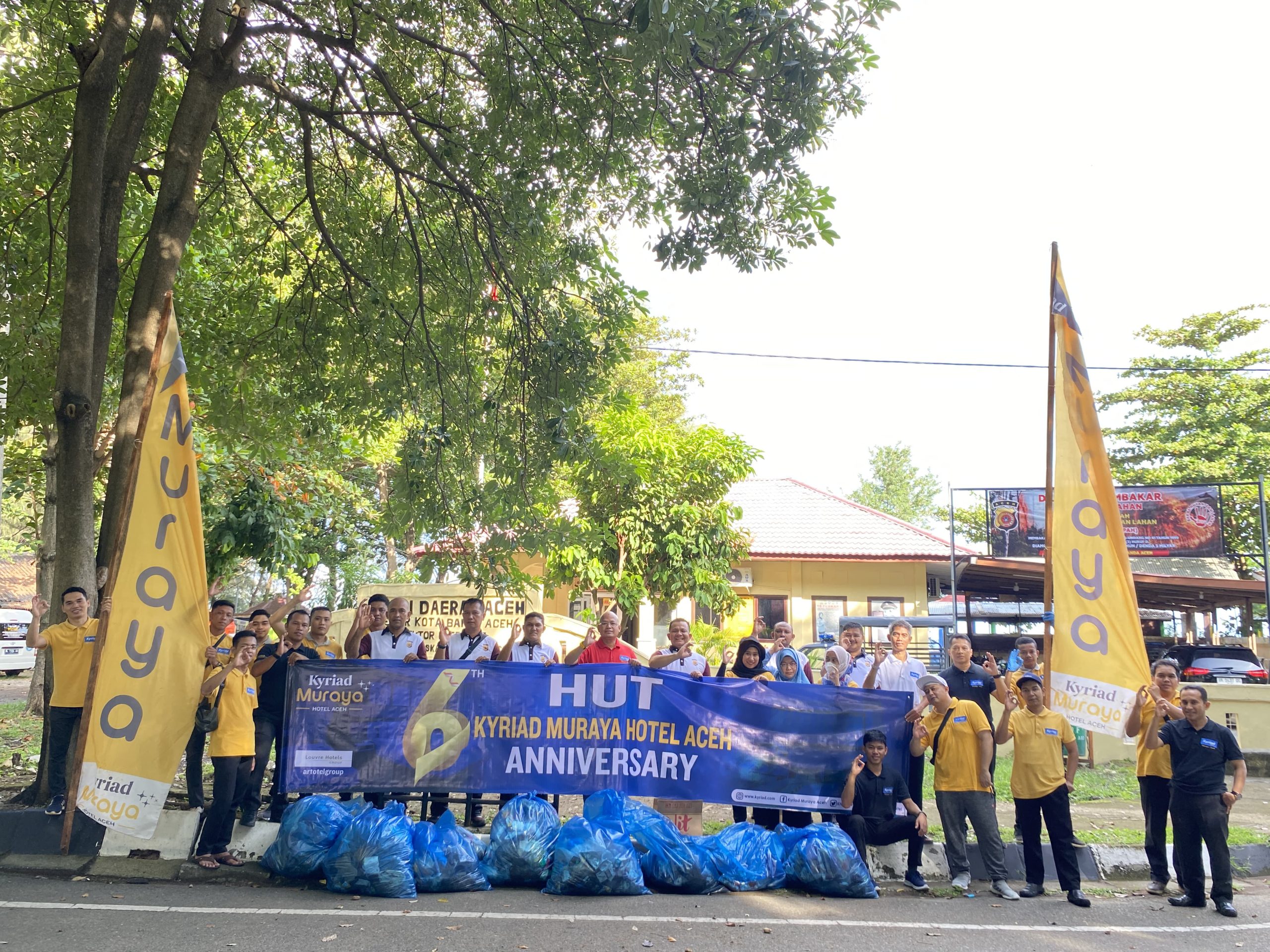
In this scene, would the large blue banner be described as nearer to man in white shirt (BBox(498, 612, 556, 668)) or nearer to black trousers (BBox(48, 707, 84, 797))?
man in white shirt (BBox(498, 612, 556, 668))

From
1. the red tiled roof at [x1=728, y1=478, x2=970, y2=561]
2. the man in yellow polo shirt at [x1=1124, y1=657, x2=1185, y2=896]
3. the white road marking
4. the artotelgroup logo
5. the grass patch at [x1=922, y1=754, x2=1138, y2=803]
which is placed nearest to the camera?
the white road marking

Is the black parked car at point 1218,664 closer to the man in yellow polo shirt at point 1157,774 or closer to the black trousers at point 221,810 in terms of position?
the man in yellow polo shirt at point 1157,774

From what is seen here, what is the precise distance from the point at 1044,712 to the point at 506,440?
6.09m

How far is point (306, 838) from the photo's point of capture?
21.5ft

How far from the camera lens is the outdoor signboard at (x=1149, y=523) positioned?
22406 millimetres

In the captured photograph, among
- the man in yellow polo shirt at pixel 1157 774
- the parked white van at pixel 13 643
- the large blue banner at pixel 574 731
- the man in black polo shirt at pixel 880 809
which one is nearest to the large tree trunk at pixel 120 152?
the large blue banner at pixel 574 731

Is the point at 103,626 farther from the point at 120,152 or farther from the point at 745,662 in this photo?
the point at 745,662

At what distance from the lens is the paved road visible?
5.45 meters

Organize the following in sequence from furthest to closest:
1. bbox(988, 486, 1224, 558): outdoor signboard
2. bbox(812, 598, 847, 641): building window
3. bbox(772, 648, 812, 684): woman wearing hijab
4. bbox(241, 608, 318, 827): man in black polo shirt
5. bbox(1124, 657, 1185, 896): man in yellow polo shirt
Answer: bbox(812, 598, 847, 641): building window < bbox(988, 486, 1224, 558): outdoor signboard < bbox(772, 648, 812, 684): woman wearing hijab < bbox(241, 608, 318, 827): man in black polo shirt < bbox(1124, 657, 1185, 896): man in yellow polo shirt

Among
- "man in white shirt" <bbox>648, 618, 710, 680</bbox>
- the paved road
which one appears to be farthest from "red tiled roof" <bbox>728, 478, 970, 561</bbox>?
the paved road

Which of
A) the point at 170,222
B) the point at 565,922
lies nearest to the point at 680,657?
the point at 565,922

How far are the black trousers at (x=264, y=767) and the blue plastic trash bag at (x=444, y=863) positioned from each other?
1512 millimetres

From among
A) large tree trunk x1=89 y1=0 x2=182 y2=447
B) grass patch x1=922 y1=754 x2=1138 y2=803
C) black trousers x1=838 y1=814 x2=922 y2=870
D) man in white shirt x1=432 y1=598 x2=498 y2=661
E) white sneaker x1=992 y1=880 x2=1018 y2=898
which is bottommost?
grass patch x1=922 y1=754 x2=1138 y2=803

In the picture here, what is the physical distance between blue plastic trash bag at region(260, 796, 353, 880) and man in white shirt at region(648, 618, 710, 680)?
267 centimetres
